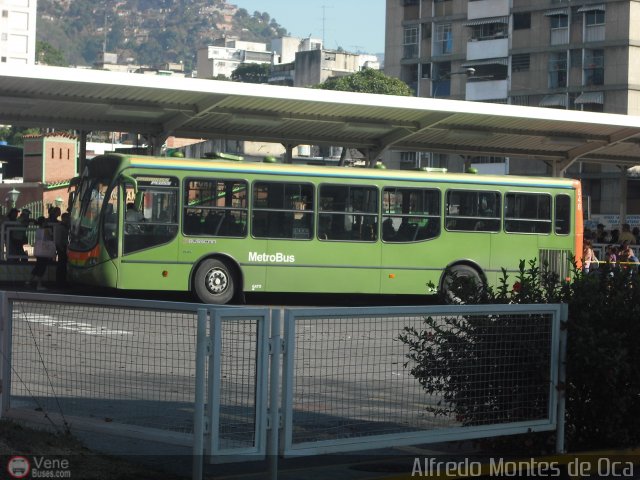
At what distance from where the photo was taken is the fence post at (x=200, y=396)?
6270mm

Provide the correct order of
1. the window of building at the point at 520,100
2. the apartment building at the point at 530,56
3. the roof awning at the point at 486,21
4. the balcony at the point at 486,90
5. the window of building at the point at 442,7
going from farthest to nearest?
the window of building at the point at 442,7 < the roof awning at the point at 486,21 < the balcony at the point at 486,90 < the window of building at the point at 520,100 < the apartment building at the point at 530,56

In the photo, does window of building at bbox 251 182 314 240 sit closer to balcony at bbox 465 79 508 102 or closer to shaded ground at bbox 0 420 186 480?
shaded ground at bbox 0 420 186 480

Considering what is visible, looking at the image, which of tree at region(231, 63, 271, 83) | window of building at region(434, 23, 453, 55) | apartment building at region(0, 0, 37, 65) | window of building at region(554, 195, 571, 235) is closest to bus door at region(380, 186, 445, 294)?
window of building at region(554, 195, 571, 235)

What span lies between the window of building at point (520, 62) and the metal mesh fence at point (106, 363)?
6411 cm

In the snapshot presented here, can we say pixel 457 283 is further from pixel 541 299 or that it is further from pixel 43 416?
pixel 43 416

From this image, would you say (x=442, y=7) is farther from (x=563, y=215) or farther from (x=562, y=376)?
(x=562, y=376)

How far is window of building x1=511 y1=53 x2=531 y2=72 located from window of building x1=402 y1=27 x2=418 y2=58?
12549mm

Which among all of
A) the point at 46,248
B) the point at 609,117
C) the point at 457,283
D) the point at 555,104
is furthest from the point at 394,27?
the point at 457,283

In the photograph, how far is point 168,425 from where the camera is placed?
22.3ft

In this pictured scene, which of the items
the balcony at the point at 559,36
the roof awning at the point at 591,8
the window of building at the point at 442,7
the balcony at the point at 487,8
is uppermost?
the window of building at the point at 442,7

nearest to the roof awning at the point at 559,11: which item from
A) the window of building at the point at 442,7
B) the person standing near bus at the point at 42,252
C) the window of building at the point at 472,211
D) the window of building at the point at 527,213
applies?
the window of building at the point at 442,7

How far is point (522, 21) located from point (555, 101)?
6.62 metres

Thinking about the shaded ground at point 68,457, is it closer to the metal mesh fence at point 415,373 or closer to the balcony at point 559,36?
the metal mesh fence at point 415,373

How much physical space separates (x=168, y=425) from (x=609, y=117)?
23.3 m
